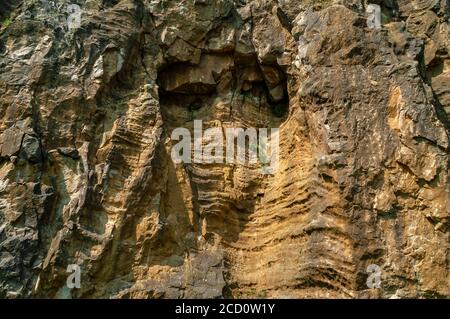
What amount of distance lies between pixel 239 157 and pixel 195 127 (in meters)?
1.13

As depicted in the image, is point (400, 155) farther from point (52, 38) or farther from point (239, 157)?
point (52, 38)

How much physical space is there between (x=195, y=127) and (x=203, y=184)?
4.45ft

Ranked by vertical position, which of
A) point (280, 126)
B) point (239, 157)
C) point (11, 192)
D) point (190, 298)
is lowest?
point (190, 298)

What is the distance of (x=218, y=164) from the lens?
39.7ft

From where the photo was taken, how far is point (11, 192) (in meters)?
10.6

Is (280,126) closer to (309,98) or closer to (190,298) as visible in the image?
(309,98)

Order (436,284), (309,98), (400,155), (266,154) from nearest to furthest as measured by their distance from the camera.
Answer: (436,284), (400,155), (309,98), (266,154)

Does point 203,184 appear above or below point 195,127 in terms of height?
below

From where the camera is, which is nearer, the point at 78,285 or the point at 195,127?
the point at 78,285

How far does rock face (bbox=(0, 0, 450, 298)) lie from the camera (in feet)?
34.0

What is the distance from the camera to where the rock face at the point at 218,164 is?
34.0 ft

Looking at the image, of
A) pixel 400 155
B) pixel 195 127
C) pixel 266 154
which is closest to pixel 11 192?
pixel 195 127

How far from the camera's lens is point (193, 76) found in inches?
499

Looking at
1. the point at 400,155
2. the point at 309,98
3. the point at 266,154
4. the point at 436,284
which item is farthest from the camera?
the point at 266,154
